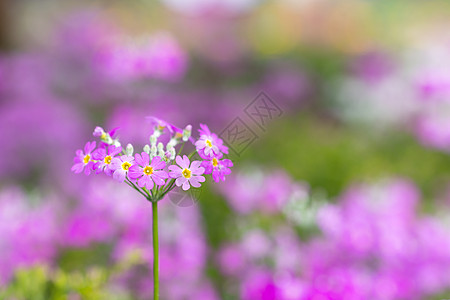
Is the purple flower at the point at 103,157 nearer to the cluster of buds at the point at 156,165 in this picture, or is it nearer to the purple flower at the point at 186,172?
the cluster of buds at the point at 156,165

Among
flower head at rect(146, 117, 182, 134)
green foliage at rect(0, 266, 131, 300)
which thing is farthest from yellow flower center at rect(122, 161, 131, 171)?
green foliage at rect(0, 266, 131, 300)

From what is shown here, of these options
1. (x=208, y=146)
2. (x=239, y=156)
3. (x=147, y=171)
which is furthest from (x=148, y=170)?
(x=239, y=156)

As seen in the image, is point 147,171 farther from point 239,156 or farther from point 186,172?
point 239,156

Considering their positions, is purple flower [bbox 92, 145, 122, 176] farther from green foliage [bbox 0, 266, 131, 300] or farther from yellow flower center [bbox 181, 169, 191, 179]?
green foliage [bbox 0, 266, 131, 300]

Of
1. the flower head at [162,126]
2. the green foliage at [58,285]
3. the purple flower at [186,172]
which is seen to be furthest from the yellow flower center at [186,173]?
the green foliage at [58,285]

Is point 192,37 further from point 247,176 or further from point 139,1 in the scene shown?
point 247,176
